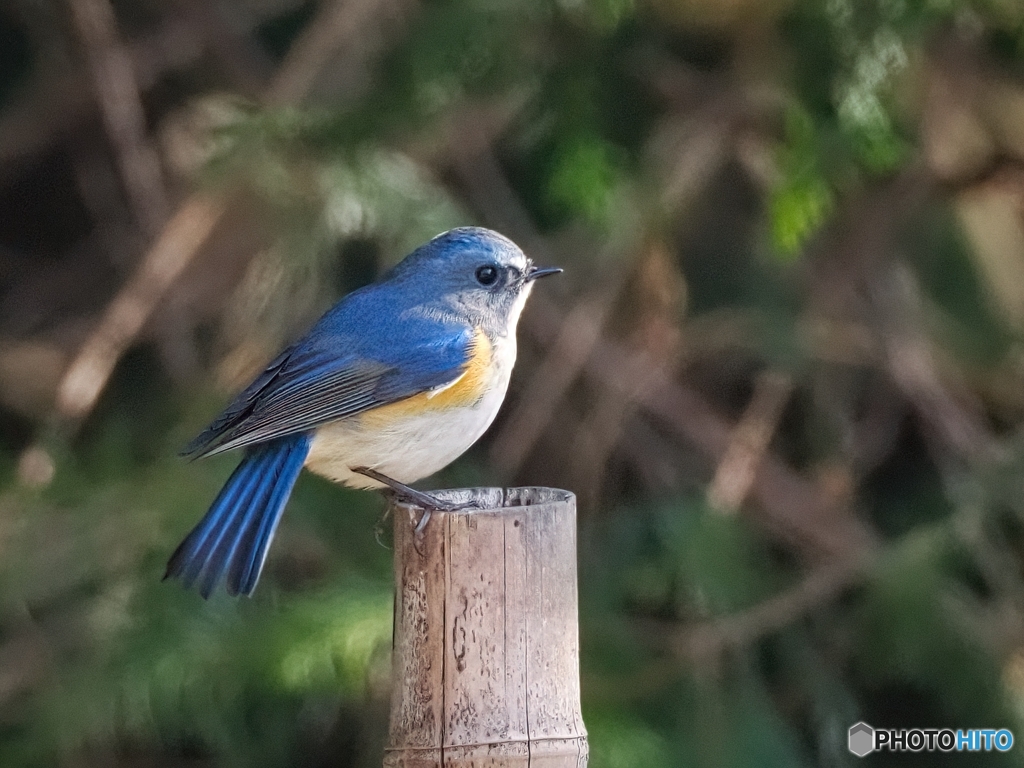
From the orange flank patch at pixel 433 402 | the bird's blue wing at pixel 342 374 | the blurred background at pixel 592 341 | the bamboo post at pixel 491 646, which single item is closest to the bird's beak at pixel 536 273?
the blurred background at pixel 592 341

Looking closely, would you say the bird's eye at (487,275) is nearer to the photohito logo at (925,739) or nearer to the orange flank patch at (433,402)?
the orange flank patch at (433,402)

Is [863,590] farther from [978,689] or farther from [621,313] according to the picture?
[621,313]

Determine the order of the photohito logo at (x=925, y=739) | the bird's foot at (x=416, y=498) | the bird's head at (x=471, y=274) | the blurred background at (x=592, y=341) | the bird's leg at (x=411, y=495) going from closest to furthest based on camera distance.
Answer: the bird's foot at (x=416, y=498) → the bird's leg at (x=411, y=495) → the bird's head at (x=471, y=274) → the blurred background at (x=592, y=341) → the photohito logo at (x=925, y=739)

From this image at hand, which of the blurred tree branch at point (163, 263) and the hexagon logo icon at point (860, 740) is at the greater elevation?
the blurred tree branch at point (163, 263)

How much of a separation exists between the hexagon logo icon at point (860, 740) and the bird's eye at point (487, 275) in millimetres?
2063

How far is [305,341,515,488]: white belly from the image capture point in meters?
3.66

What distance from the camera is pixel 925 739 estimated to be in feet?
17.0

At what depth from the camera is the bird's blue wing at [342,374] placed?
362 cm

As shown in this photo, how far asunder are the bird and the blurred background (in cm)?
46

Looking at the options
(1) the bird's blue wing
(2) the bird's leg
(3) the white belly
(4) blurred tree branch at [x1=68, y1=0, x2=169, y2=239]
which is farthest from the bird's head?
(4) blurred tree branch at [x1=68, y1=0, x2=169, y2=239]

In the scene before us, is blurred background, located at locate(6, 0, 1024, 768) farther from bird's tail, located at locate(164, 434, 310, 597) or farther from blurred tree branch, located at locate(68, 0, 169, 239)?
bird's tail, located at locate(164, 434, 310, 597)


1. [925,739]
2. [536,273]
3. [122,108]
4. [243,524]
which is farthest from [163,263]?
[925,739]

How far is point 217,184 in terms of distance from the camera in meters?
4.54

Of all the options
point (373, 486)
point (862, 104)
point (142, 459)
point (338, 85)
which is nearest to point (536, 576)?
point (373, 486)
